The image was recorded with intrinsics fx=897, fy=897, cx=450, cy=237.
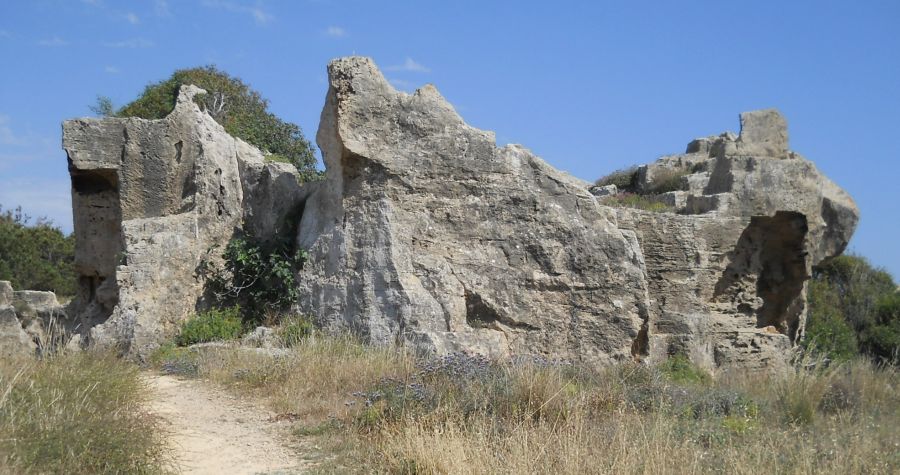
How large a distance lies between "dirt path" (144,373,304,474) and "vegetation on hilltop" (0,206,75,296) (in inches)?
966

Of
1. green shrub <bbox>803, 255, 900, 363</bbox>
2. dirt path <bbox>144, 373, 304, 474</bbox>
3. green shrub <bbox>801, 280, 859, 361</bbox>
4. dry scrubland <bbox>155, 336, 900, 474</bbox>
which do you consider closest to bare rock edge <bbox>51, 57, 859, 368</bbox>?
dry scrubland <bbox>155, 336, 900, 474</bbox>

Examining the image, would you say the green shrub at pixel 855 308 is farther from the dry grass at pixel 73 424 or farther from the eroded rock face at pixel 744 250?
the dry grass at pixel 73 424

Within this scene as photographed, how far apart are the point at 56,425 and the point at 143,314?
4.59 m

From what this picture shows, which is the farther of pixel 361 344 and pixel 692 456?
pixel 361 344

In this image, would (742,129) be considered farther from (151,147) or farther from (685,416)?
(151,147)

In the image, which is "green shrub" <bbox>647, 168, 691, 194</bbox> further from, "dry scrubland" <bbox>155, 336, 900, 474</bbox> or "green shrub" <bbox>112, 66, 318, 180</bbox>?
"dry scrubland" <bbox>155, 336, 900, 474</bbox>

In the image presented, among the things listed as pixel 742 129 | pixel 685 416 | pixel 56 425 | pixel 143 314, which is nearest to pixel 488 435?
pixel 685 416

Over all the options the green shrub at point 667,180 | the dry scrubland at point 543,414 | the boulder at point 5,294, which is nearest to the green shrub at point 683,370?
the dry scrubland at point 543,414

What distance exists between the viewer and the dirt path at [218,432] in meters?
6.66

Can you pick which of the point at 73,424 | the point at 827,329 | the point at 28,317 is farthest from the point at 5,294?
the point at 827,329

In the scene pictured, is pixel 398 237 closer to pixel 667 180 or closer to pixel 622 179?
pixel 667 180

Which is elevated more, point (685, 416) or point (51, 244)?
point (51, 244)

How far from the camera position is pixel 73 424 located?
20.2 feet

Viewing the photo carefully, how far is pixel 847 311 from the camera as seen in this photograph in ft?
90.4
